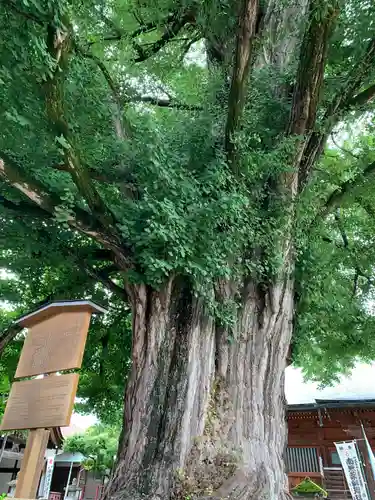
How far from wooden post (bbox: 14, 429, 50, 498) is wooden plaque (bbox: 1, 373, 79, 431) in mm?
152

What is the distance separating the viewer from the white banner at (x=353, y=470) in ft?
26.0

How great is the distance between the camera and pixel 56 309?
155 inches

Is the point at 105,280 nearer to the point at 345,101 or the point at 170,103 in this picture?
the point at 170,103

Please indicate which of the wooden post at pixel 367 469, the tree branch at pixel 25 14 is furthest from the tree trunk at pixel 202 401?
the wooden post at pixel 367 469

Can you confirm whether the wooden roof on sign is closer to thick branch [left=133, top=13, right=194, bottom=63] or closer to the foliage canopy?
the foliage canopy

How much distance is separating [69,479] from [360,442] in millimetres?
11707

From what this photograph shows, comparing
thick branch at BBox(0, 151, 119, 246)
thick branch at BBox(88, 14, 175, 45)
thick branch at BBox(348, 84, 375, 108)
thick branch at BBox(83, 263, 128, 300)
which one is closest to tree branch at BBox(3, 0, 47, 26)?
thick branch at BBox(0, 151, 119, 246)

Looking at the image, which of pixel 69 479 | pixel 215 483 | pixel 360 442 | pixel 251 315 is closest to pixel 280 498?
pixel 215 483

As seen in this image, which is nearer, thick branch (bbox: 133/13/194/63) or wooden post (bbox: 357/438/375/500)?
thick branch (bbox: 133/13/194/63)

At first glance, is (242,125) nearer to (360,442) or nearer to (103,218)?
(103,218)

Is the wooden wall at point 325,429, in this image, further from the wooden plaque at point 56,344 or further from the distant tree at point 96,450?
the distant tree at point 96,450

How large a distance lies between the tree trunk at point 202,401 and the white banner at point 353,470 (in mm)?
5015

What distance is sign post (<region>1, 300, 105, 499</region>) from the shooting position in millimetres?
3215

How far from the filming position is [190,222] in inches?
158
